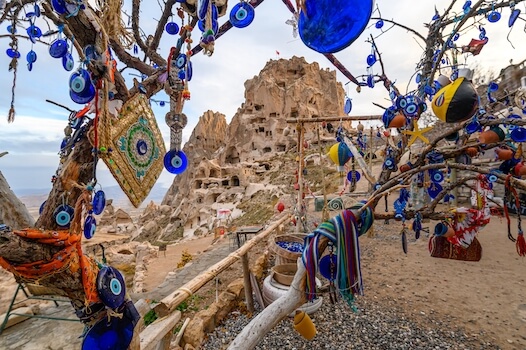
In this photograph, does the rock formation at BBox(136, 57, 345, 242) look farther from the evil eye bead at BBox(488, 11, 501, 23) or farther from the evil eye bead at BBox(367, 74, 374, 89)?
the evil eye bead at BBox(488, 11, 501, 23)

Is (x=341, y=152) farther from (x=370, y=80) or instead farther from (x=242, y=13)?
(x=242, y=13)

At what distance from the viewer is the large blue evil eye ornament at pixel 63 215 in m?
1.58

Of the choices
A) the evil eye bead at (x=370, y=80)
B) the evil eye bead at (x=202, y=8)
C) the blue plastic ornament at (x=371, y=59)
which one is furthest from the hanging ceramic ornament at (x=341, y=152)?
the evil eye bead at (x=202, y=8)

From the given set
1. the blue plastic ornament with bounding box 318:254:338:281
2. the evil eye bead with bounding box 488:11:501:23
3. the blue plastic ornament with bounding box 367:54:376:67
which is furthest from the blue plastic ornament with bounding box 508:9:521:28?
the blue plastic ornament with bounding box 318:254:338:281

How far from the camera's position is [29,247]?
Answer: 147cm

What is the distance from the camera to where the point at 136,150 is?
173 cm

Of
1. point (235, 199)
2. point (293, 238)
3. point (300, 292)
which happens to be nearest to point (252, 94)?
point (235, 199)

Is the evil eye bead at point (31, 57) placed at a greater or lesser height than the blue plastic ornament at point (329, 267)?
greater

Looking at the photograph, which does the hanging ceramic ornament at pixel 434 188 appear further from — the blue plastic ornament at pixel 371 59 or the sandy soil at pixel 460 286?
the blue plastic ornament at pixel 371 59

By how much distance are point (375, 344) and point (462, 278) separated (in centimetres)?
321

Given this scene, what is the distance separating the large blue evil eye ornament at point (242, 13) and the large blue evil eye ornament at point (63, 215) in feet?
5.31

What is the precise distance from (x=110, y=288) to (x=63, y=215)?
60 centimetres

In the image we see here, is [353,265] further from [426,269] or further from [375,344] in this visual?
[426,269]

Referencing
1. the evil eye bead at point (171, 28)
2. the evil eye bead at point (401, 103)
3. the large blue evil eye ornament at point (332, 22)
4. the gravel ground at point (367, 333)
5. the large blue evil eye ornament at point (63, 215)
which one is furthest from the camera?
the evil eye bead at point (401, 103)
